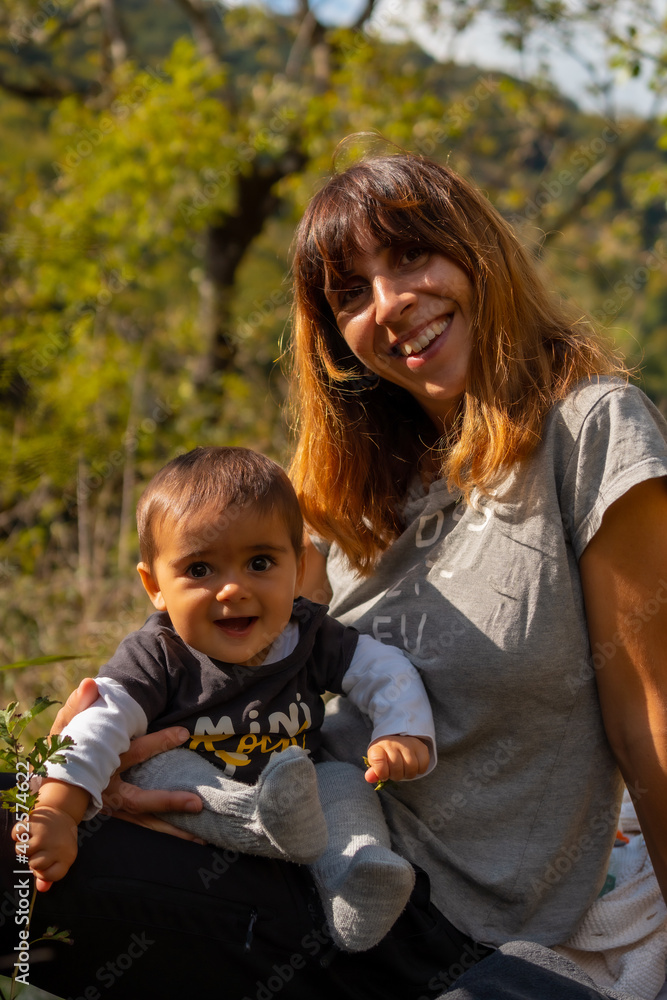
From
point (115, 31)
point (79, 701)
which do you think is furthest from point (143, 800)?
point (115, 31)

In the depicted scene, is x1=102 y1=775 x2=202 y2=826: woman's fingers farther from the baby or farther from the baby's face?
the baby's face

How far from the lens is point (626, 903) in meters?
1.81

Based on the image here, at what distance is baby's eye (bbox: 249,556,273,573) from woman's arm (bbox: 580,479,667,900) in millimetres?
602

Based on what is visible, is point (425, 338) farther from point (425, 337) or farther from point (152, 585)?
point (152, 585)

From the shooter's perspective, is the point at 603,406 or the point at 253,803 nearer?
the point at 253,803

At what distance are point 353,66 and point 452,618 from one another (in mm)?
6803

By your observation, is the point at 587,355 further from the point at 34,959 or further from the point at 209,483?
the point at 34,959

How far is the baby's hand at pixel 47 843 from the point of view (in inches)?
57.6

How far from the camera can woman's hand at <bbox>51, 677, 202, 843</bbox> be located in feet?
5.36

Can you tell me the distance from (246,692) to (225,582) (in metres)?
0.21

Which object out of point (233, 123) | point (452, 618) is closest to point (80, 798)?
point (452, 618)

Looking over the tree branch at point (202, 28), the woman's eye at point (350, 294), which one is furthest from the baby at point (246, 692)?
A: the tree branch at point (202, 28)

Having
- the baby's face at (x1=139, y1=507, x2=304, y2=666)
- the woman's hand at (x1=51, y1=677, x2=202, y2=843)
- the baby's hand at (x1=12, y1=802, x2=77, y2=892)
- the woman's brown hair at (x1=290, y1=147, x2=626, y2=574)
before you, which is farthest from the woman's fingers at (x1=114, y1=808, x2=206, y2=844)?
the woman's brown hair at (x1=290, y1=147, x2=626, y2=574)

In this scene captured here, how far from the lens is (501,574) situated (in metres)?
1.79
